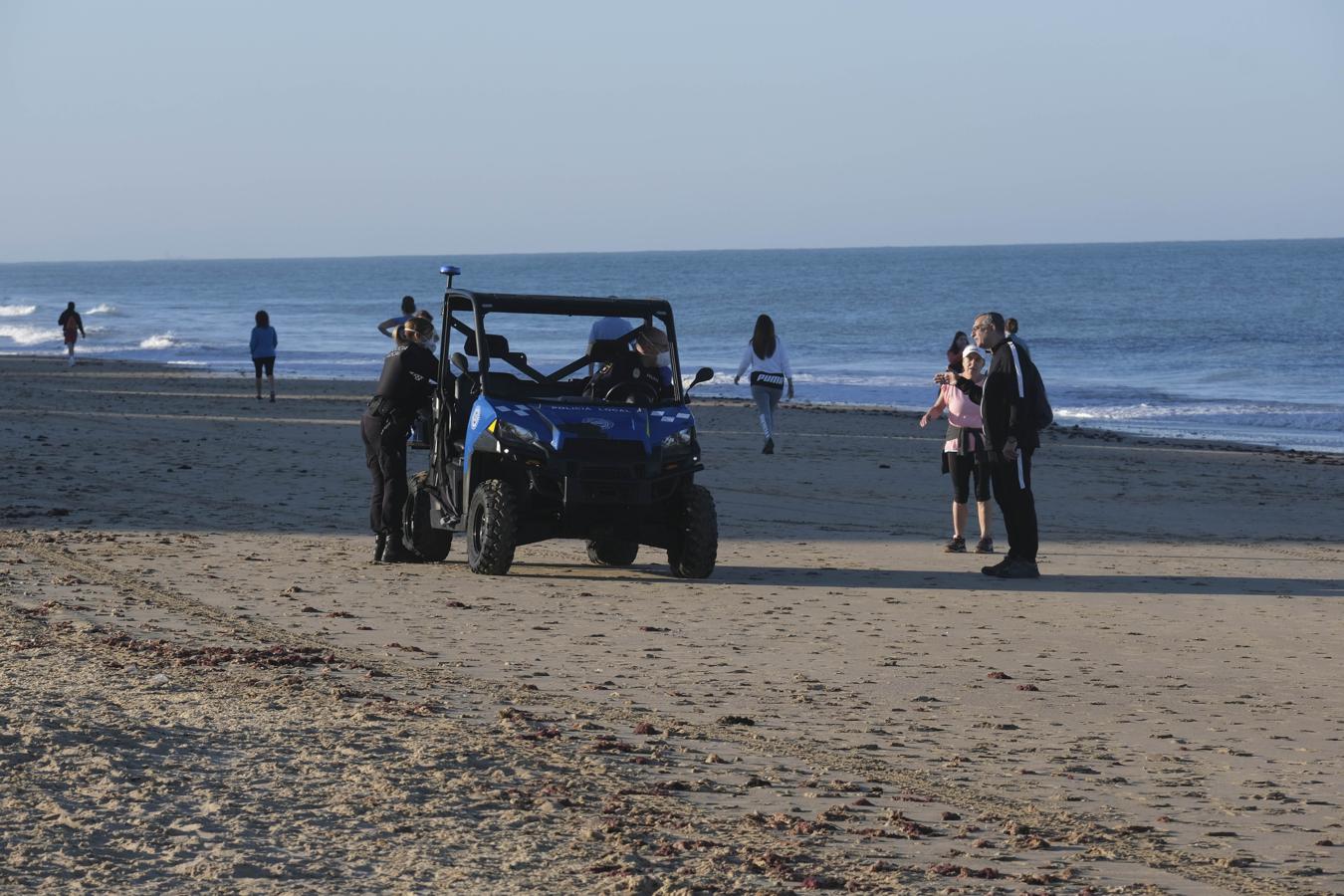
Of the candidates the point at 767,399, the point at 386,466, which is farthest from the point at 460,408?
the point at 767,399

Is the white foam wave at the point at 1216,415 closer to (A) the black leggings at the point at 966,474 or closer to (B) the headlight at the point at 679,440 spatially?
(A) the black leggings at the point at 966,474

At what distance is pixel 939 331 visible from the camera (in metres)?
66.1

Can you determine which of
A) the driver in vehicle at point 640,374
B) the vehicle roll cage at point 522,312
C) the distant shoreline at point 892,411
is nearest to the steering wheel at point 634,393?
the driver in vehicle at point 640,374

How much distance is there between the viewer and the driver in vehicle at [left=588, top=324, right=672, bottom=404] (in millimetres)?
10906

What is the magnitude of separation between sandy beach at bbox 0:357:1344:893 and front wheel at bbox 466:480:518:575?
16 centimetres

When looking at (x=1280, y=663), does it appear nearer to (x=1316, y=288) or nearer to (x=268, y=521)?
(x=268, y=521)

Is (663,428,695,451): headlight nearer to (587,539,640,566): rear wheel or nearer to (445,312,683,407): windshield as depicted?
(445,312,683,407): windshield

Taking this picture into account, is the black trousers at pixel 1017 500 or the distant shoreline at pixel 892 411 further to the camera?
the distant shoreline at pixel 892 411

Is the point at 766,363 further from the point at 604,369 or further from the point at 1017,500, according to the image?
the point at 1017,500

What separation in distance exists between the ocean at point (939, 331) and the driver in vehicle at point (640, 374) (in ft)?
53.8

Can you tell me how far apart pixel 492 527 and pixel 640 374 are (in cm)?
145

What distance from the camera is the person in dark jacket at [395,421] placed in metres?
11.0

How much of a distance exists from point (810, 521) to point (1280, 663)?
6113 mm

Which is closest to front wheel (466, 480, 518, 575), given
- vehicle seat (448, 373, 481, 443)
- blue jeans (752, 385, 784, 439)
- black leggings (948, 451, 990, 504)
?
vehicle seat (448, 373, 481, 443)
